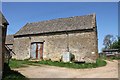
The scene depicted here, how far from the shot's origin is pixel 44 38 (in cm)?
3297

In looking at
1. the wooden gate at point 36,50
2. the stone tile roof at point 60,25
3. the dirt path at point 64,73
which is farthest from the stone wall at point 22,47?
the dirt path at point 64,73

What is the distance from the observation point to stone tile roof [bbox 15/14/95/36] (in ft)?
101

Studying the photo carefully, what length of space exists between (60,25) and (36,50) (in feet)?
17.0

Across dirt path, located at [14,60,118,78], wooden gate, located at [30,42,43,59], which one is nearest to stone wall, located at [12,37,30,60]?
wooden gate, located at [30,42,43,59]

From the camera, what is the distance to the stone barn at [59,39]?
29.3 m

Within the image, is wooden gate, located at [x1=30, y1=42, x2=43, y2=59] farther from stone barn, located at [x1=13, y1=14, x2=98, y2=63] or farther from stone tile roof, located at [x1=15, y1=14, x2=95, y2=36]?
stone tile roof, located at [x1=15, y1=14, x2=95, y2=36]

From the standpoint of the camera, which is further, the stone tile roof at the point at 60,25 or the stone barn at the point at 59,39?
the stone tile roof at the point at 60,25

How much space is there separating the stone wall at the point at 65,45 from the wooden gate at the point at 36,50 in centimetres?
59

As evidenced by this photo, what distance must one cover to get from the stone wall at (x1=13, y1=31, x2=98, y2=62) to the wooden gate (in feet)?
1.94

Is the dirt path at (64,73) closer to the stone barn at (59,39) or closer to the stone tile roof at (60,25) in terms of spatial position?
the stone barn at (59,39)

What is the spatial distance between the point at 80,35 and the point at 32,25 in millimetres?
10560

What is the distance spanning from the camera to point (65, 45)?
30797mm

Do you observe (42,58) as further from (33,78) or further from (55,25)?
(33,78)

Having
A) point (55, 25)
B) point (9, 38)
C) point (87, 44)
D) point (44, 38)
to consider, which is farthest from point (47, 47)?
point (9, 38)
